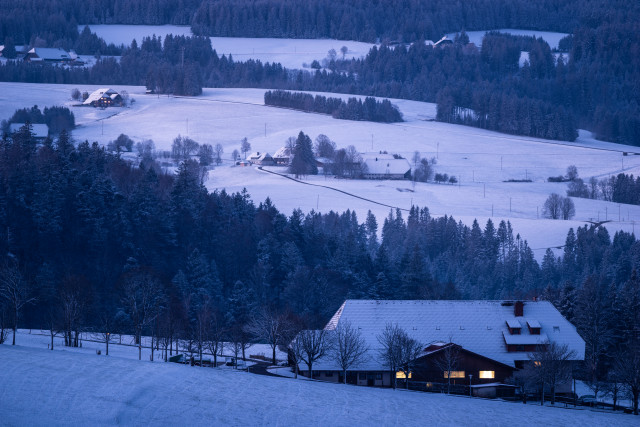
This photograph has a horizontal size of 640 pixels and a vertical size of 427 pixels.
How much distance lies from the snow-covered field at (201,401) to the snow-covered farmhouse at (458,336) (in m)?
5.32

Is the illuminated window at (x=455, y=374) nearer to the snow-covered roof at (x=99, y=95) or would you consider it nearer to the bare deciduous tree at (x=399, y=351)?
the bare deciduous tree at (x=399, y=351)

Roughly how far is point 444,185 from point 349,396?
295ft

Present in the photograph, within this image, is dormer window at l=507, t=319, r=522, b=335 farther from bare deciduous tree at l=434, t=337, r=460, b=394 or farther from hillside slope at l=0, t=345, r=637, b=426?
hillside slope at l=0, t=345, r=637, b=426

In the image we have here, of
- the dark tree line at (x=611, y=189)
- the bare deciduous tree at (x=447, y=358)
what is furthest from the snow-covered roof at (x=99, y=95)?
the bare deciduous tree at (x=447, y=358)

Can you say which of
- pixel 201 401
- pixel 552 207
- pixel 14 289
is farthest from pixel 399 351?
pixel 552 207

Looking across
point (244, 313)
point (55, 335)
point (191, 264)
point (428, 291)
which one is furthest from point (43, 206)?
point (428, 291)

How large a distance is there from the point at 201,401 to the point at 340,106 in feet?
467

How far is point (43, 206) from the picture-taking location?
68750 mm

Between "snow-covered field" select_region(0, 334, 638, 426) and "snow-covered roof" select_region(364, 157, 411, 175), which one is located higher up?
"snow-covered field" select_region(0, 334, 638, 426)

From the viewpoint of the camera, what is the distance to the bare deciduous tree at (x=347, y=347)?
4434 centimetres

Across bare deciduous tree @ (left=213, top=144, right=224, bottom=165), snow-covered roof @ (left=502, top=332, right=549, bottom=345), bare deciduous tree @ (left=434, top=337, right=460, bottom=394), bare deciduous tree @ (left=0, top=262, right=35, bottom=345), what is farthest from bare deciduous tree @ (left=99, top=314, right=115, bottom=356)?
bare deciduous tree @ (left=213, top=144, right=224, bottom=165)

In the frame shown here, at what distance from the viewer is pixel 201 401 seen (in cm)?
3366

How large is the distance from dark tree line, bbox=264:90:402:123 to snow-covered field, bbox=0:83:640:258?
3150 millimetres

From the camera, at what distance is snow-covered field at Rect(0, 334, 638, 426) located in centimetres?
3084
